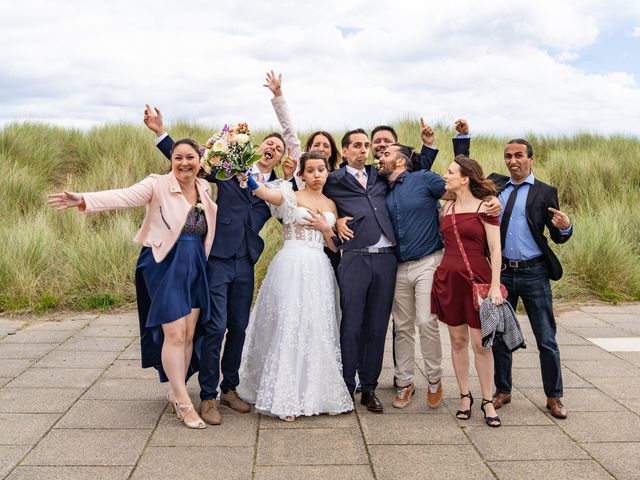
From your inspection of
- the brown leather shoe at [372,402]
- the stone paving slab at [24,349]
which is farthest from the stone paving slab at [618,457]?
the stone paving slab at [24,349]

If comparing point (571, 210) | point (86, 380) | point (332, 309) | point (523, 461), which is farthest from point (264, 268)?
point (571, 210)

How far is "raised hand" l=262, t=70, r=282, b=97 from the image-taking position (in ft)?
20.1

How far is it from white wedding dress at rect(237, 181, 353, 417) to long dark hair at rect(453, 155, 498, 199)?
104 cm

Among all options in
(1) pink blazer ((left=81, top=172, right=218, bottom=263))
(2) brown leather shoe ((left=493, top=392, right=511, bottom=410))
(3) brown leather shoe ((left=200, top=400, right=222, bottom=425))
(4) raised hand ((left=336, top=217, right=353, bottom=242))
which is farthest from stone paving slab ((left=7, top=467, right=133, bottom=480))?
(2) brown leather shoe ((left=493, top=392, right=511, bottom=410))

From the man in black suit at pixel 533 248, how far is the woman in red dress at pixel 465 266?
281 mm

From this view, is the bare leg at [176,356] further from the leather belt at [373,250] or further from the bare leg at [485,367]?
the bare leg at [485,367]

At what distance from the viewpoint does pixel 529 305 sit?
540cm

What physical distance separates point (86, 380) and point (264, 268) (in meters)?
4.06

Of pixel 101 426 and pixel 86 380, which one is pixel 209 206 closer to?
pixel 101 426

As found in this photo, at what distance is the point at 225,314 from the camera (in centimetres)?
525

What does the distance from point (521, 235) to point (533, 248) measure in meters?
0.13

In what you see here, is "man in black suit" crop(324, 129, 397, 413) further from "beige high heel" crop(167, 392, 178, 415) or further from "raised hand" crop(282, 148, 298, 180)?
"beige high heel" crop(167, 392, 178, 415)

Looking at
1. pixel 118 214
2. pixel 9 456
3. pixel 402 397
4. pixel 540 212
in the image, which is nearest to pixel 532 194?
pixel 540 212

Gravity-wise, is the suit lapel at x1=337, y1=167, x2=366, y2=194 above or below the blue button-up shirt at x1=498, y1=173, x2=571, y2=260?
above
